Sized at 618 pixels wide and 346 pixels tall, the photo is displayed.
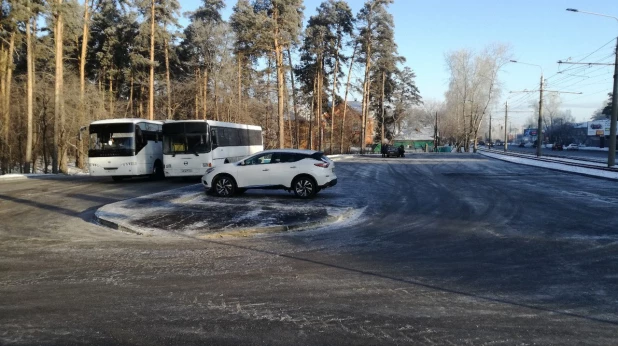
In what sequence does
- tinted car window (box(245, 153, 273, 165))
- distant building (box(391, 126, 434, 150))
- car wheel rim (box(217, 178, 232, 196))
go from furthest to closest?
distant building (box(391, 126, 434, 150)) < car wheel rim (box(217, 178, 232, 196)) < tinted car window (box(245, 153, 273, 165))

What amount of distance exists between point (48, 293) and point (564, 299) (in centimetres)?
641

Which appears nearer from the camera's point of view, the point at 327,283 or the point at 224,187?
the point at 327,283

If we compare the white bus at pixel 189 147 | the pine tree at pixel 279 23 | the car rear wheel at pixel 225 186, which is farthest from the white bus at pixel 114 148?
the pine tree at pixel 279 23

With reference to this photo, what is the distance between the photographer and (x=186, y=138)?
67.8 ft

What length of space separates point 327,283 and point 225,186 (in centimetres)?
992

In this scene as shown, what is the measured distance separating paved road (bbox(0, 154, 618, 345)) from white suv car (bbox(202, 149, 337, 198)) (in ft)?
12.3

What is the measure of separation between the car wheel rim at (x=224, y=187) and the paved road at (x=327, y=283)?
4.67 m

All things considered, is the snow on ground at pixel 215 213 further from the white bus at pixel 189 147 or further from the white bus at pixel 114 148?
the white bus at pixel 114 148

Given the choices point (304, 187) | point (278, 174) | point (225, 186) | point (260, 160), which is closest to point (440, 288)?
point (304, 187)

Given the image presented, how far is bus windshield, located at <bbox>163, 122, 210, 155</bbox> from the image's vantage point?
2061 cm

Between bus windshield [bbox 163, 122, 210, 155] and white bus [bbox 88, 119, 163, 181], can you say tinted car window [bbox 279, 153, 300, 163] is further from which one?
Result: white bus [bbox 88, 119, 163, 181]

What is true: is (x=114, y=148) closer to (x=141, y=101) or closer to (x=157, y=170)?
(x=157, y=170)

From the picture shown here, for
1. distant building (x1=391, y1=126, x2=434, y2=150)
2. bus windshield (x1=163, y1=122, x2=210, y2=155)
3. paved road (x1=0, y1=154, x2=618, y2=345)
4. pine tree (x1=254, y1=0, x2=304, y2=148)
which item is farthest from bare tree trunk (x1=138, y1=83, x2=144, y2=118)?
distant building (x1=391, y1=126, x2=434, y2=150)

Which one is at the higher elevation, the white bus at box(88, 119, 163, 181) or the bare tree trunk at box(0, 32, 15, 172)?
the bare tree trunk at box(0, 32, 15, 172)
